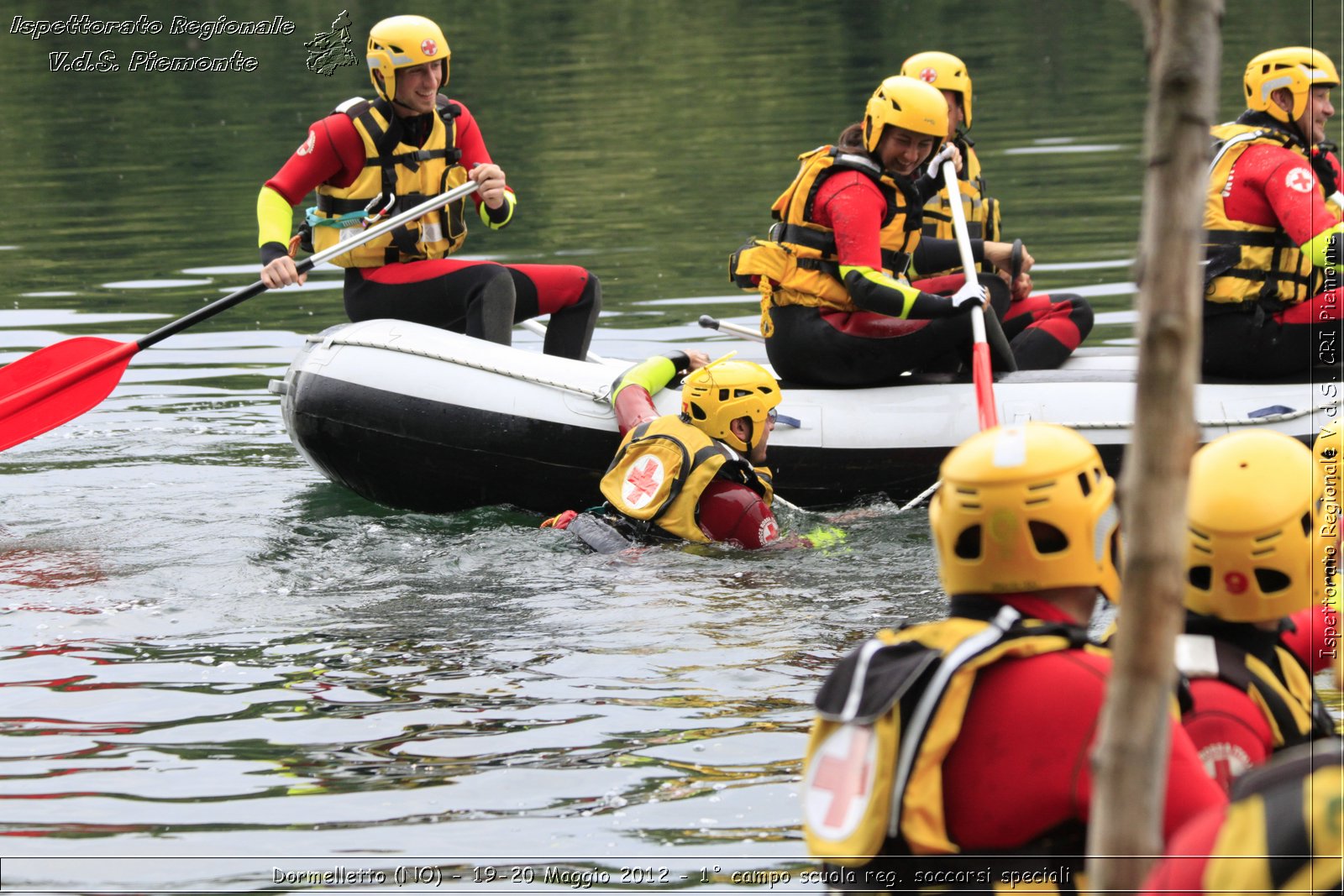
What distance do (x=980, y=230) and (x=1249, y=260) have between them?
1569 millimetres

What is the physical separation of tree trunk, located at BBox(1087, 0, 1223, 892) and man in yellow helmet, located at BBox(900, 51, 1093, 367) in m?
6.15

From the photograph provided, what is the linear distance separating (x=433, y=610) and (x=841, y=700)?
3642mm

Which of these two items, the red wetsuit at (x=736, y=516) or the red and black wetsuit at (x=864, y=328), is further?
the red and black wetsuit at (x=864, y=328)

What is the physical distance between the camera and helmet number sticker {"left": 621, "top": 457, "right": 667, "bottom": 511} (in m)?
6.45

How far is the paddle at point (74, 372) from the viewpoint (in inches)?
298

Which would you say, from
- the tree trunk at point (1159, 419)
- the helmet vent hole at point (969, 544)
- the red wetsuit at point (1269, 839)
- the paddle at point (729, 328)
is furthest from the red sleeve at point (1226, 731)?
the paddle at point (729, 328)

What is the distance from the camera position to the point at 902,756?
2502 mm

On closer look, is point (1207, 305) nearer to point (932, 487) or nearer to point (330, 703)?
point (932, 487)

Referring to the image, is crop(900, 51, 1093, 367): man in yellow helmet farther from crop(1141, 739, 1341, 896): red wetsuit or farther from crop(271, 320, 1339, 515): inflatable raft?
crop(1141, 739, 1341, 896): red wetsuit

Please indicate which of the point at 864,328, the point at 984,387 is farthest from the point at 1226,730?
the point at 864,328

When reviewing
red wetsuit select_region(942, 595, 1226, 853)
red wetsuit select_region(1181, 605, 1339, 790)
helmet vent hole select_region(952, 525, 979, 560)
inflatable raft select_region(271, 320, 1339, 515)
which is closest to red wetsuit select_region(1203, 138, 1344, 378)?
inflatable raft select_region(271, 320, 1339, 515)

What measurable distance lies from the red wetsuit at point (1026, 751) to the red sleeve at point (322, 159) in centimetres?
557

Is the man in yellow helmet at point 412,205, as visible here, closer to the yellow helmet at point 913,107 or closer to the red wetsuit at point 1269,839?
the yellow helmet at point 913,107

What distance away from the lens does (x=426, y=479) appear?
7.53m
